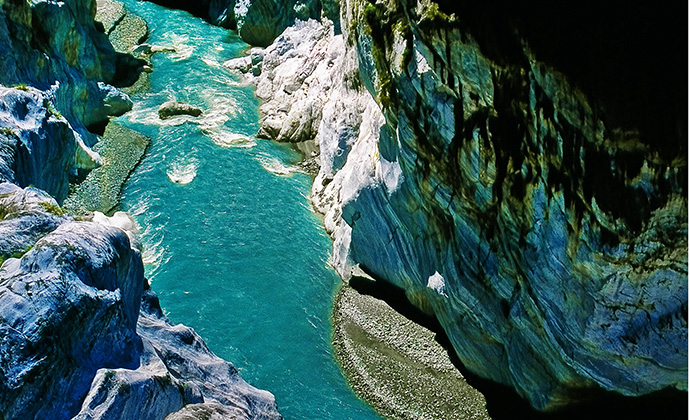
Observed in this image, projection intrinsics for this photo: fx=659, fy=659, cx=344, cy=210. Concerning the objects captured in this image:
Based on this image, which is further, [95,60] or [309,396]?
[95,60]

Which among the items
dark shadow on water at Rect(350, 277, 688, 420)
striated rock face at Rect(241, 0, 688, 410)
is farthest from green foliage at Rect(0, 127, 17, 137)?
dark shadow on water at Rect(350, 277, 688, 420)

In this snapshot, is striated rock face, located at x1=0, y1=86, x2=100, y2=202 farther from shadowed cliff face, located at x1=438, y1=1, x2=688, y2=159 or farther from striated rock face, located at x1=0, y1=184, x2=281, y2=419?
shadowed cliff face, located at x1=438, y1=1, x2=688, y2=159

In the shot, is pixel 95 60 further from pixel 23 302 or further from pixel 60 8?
pixel 23 302

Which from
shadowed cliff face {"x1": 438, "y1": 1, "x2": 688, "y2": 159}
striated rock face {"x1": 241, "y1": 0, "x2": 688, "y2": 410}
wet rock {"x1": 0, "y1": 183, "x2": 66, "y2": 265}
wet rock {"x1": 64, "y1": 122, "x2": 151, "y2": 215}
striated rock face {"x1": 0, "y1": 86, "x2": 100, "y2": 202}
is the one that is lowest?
wet rock {"x1": 64, "y1": 122, "x2": 151, "y2": 215}

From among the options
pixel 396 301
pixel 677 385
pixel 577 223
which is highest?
pixel 577 223

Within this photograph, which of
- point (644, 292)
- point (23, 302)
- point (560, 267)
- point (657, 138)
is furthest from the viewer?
point (560, 267)

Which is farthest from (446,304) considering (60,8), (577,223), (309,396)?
(60,8)

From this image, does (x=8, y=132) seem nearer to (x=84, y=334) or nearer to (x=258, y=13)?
(x=84, y=334)

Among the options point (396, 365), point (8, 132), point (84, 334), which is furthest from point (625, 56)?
point (8, 132)

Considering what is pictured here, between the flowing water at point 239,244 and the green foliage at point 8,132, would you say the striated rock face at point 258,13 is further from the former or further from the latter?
the green foliage at point 8,132
